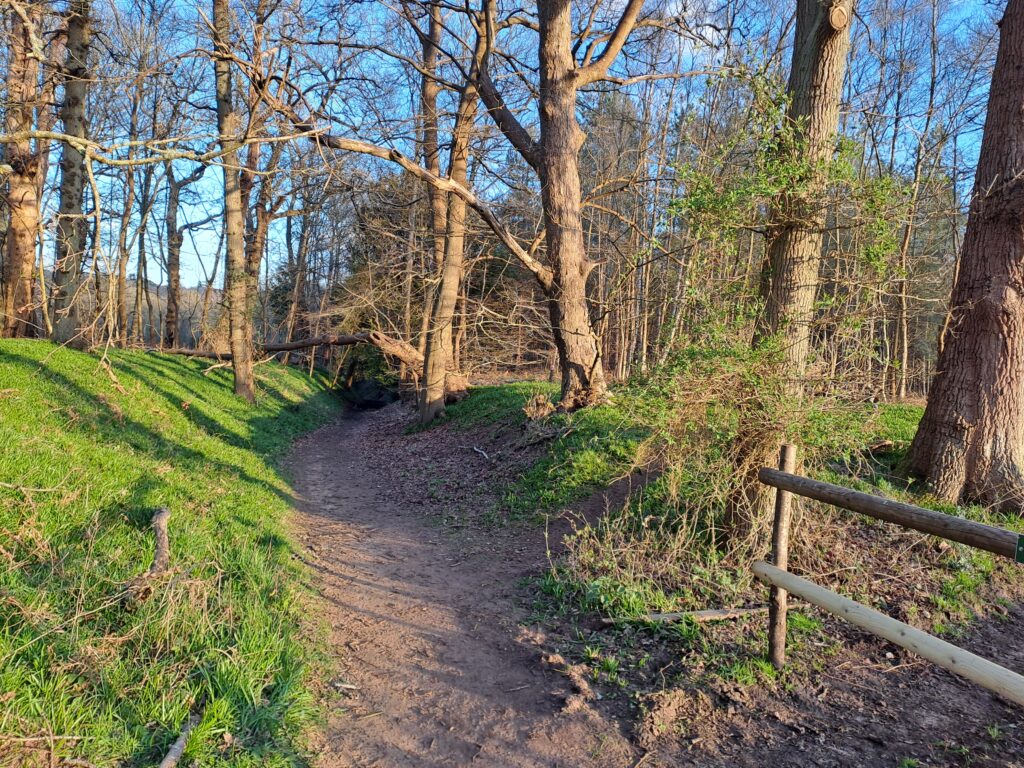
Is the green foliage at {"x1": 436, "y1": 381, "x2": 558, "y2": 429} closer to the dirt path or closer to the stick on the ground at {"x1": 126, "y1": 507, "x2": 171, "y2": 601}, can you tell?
the dirt path

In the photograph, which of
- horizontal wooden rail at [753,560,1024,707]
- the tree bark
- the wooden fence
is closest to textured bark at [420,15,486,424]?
the tree bark

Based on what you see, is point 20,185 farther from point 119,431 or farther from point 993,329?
point 993,329

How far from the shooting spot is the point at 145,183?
91.2 feet

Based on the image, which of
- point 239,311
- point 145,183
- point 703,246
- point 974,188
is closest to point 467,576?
point 703,246

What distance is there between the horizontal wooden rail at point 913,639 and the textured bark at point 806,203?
2108mm

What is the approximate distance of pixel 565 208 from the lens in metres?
10.4

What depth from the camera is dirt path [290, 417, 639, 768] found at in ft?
11.8

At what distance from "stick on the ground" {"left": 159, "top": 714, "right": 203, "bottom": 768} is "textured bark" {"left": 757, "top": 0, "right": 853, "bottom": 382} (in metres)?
5.06

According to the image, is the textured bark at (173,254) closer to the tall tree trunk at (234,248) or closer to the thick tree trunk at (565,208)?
the tall tree trunk at (234,248)

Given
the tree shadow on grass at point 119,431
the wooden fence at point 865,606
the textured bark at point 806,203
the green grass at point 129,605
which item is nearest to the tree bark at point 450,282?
the tree shadow on grass at point 119,431

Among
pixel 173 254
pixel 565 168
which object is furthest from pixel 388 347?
pixel 173 254

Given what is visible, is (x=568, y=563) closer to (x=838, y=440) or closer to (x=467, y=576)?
(x=467, y=576)

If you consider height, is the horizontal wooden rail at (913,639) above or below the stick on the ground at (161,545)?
above

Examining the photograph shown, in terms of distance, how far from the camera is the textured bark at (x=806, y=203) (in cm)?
553
